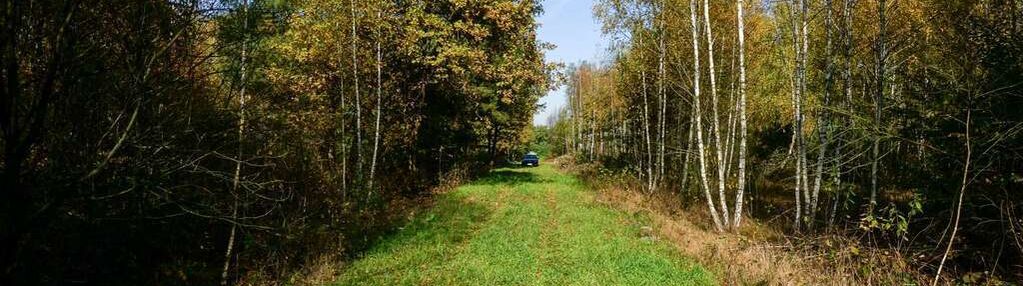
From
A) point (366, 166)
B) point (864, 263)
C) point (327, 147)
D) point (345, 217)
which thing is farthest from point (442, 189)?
point (864, 263)

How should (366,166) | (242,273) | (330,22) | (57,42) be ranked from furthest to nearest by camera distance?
1. (366,166)
2. (330,22)
3. (242,273)
4. (57,42)

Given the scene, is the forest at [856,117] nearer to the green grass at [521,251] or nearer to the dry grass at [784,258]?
the dry grass at [784,258]

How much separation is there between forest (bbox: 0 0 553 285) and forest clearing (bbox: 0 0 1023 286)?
55mm

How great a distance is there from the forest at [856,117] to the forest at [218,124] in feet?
23.3

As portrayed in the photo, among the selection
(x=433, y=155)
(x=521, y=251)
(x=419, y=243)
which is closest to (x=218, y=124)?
(x=419, y=243)

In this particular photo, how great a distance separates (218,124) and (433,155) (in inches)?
622

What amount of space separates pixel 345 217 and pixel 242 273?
296 centimetres

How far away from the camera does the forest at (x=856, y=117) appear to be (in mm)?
8000

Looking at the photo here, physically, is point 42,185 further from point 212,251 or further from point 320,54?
point 320,54

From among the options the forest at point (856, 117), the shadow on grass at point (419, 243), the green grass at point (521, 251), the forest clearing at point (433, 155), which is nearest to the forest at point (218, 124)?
the forest clearing at point (433, 155)

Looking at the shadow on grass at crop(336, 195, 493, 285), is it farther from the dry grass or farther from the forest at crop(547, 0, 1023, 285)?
the forest at crop(547, 0, 1023, 285)

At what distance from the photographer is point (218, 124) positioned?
7918 millimetres

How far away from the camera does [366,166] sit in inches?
658

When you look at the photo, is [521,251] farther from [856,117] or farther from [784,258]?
[856,117]
